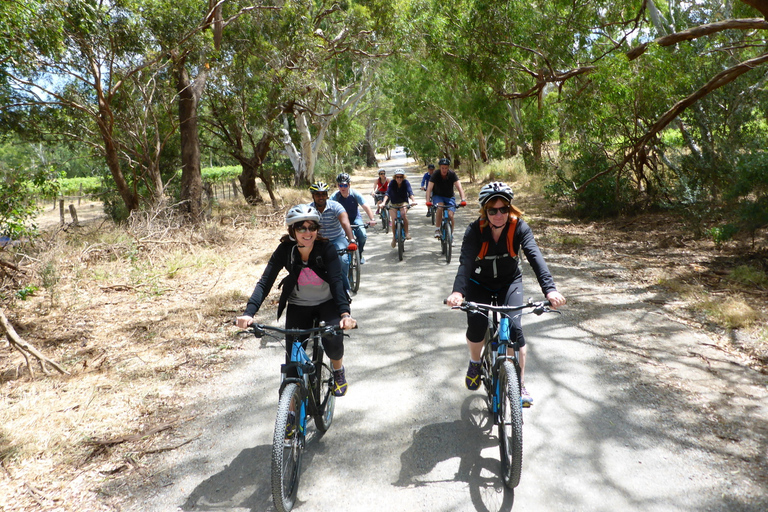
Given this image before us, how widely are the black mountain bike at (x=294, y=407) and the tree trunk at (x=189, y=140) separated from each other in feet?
34.8

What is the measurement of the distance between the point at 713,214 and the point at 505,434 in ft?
32.4

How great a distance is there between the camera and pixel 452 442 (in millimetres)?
3928

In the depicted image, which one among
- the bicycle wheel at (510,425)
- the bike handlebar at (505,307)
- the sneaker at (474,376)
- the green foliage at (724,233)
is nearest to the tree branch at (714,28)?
the green foliage at (724,233)

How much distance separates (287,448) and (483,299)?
6.50ft

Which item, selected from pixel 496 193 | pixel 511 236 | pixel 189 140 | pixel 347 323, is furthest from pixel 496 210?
pixel 189 140

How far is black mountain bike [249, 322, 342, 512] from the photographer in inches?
119

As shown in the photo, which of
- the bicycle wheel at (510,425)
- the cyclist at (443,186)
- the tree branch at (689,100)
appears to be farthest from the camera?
the cyclist at (443,186)

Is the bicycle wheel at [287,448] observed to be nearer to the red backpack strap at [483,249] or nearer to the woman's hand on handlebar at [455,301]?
A: the woman's hand on handlebar at [455,301]

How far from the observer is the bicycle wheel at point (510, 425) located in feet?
10.4

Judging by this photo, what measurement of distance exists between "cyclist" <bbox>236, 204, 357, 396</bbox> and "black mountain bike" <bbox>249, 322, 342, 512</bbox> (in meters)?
0.19

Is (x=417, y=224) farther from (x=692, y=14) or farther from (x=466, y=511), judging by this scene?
(x=466, y=511)

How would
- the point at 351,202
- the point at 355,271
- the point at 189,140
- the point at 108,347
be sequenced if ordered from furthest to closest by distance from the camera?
the point at 189,140, the point at 351,202, the point at 355,271, the point at 108,347

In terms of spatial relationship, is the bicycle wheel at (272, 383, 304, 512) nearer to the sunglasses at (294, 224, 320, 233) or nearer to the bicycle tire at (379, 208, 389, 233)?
the sunglasses at (294, 224, 320, 233)

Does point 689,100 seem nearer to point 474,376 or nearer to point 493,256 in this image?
point 493,256
